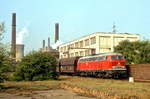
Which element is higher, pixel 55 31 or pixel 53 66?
pixel 55 31

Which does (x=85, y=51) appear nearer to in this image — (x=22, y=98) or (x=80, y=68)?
(x=80, y=68)

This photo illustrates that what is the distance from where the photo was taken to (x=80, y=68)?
49156 mm

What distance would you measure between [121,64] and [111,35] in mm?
54318

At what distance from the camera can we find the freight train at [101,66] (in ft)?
124

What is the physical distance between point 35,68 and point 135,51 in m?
38.4

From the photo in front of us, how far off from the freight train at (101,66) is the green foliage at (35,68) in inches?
255

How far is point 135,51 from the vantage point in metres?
70.4

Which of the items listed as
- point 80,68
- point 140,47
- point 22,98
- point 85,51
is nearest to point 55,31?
point 85,51

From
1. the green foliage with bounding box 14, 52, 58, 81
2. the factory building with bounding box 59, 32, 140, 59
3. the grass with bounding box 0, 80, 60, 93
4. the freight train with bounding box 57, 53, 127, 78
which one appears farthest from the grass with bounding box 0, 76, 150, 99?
the factory building with bounding box 59, 32, 140, 59

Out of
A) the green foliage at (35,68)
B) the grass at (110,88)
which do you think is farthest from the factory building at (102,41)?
the grass at (110,88)

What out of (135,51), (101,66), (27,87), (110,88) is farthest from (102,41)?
(110,88)

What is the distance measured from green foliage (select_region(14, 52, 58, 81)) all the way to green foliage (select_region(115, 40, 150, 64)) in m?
32.0

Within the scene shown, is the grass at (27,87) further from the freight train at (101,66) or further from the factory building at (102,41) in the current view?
the factory building at (102,41)

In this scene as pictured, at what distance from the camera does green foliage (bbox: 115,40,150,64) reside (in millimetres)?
66938
